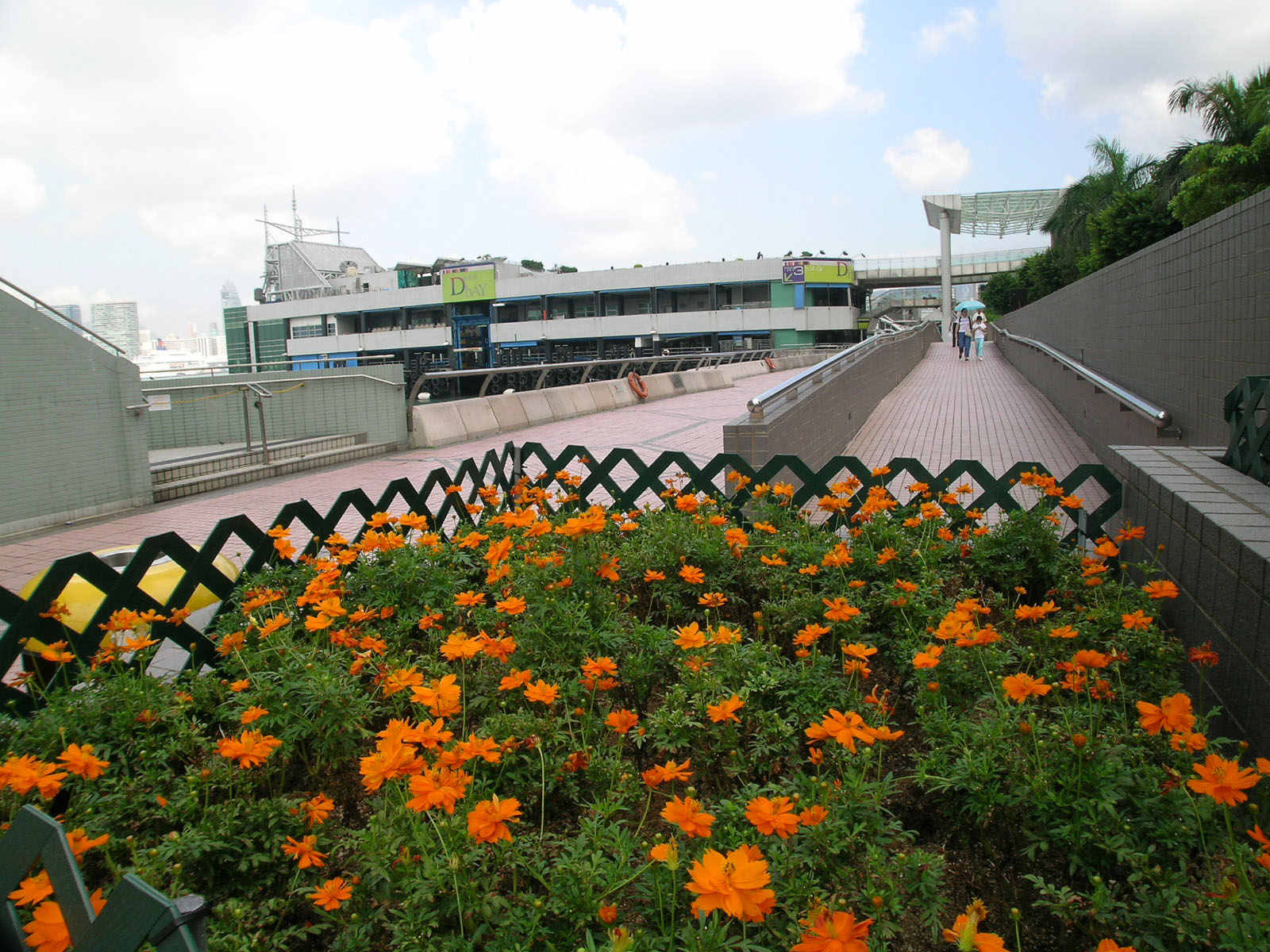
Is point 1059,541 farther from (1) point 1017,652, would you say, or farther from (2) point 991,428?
(2) point 991,428

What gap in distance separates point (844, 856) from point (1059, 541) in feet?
9.12

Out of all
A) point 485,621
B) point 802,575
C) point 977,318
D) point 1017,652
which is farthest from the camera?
point 977,318

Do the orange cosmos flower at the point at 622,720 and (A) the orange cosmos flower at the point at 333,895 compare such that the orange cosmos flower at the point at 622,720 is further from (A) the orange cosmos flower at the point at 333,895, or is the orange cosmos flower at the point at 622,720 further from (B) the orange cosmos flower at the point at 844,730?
(A) the orange cosmos flower at the point at 333,895

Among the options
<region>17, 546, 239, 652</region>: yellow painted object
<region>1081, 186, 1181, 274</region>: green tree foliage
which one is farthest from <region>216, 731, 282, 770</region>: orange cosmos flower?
<region>1081, 186, 1181, 274</region>: green tree foliage

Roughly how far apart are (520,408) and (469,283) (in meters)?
53.4

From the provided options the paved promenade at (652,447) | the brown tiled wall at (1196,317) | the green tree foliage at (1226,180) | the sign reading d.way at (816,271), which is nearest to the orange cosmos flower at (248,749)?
the paved promenade at (652,447)

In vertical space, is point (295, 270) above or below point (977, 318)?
above

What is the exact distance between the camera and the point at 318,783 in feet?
9.84

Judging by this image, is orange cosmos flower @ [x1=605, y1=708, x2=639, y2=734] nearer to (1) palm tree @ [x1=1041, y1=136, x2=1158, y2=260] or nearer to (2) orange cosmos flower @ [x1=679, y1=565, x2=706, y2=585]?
(2) orange cosmos flower @ [x1=679, y1=565, x2=706, y2=585]

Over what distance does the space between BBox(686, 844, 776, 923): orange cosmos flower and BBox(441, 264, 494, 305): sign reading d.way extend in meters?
67.4

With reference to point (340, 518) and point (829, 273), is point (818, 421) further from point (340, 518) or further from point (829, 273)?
point (829, 273)

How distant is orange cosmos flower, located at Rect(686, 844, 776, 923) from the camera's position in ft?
5.13

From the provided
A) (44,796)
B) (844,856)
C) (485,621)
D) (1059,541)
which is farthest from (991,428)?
(44,796)

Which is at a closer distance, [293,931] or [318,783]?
[293,931]
